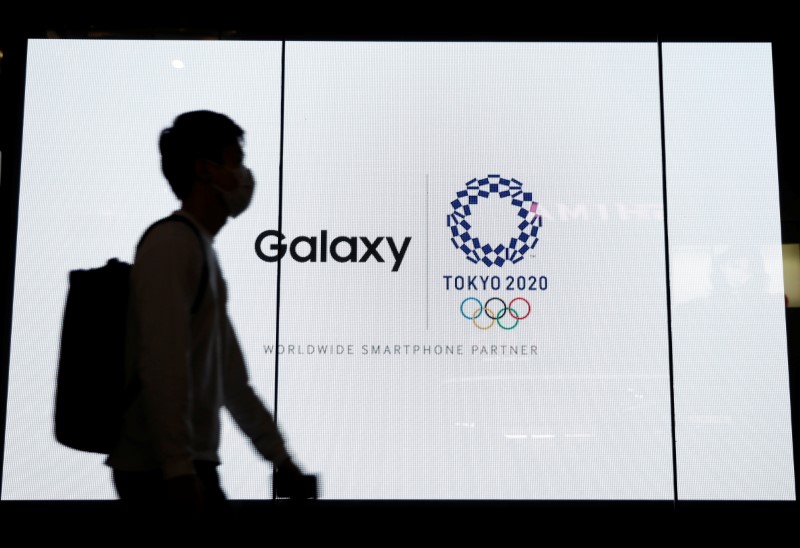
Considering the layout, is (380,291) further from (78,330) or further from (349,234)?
(78,330)

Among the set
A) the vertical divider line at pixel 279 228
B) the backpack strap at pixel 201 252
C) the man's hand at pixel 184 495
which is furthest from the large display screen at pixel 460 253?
the man's hand at pixel 184 495

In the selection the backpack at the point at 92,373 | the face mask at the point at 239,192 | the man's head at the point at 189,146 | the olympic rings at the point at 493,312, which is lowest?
the backpack at the point at 92,373

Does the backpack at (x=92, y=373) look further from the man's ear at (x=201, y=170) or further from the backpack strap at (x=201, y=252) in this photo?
the man's ear at (x=201, y=170)

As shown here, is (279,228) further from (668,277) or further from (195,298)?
(195,298)

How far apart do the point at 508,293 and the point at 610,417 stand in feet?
2.66

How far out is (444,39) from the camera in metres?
4.36

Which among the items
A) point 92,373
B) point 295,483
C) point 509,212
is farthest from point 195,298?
point 509,212

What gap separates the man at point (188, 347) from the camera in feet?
4.85

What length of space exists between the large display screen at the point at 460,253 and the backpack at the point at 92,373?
2.47 m

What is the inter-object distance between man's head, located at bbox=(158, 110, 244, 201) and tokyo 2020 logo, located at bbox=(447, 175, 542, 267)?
2481 mm

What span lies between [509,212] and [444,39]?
1.00m
